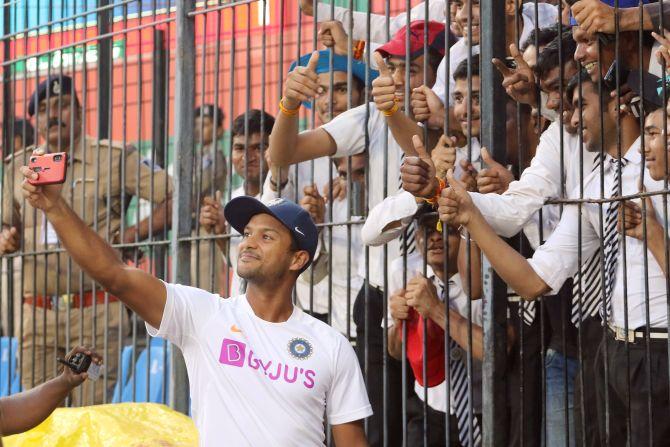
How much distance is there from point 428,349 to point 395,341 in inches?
8.0

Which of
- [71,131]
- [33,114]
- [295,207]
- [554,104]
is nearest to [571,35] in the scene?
[554,104]

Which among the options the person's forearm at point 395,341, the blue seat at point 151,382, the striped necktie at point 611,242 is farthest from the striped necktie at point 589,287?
the blue seat at point 151,382

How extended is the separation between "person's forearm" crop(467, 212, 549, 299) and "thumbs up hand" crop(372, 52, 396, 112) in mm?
748

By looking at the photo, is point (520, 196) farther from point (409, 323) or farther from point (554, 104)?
point (409, 323)

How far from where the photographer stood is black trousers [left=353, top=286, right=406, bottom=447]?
5926mm

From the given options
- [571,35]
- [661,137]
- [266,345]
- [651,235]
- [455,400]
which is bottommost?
[455,400]

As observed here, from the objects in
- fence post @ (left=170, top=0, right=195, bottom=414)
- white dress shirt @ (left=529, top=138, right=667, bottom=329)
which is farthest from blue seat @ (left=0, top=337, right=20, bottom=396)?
white dress shirt @ (left=529, top=138, right=667, bottom=329)

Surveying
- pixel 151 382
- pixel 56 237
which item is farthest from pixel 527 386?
pixel 56 237

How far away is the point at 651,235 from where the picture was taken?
4.65 m

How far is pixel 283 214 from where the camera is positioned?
15.7ft

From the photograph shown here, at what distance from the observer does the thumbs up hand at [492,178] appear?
5223 mm

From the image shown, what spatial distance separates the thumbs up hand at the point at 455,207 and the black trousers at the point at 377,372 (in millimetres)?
1214

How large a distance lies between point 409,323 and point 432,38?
1429mm

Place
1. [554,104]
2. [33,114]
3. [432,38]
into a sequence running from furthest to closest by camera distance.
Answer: [33,114] → [432,38] → [554,104]
